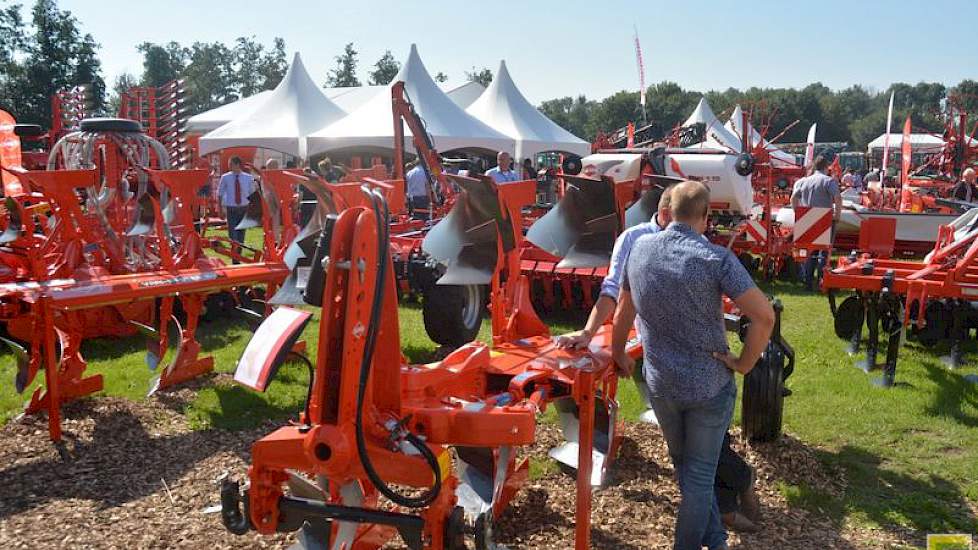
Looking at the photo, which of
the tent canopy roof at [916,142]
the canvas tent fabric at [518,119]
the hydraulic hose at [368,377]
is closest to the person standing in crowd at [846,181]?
the tent canopy roof at [916,142]

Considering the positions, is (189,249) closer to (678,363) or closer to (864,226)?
(678,363)

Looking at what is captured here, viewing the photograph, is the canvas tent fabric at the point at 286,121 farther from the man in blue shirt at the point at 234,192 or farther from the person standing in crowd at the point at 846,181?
the person standing in crowd at the point at 846,181

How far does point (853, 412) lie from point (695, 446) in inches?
118

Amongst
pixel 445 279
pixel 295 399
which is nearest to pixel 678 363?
pixel 445 279

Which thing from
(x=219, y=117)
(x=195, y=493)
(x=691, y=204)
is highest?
(x=219, y=117)

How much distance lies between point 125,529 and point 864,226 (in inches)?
253

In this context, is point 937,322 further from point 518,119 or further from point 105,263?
point 518,119

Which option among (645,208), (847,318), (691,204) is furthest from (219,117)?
(691,204)

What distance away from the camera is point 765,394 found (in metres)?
4.53

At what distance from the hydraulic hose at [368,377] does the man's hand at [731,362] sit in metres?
1.16

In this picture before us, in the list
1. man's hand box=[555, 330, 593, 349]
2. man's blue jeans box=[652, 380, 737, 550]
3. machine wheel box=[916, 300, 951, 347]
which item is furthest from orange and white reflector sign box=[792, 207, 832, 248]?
man's blue jeans box=[652, 380, 737, 550]

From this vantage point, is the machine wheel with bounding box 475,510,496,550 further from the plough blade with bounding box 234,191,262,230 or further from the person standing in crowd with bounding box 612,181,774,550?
the plough blade with bounding box 234,191,262,230

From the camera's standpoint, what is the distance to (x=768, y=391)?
453 centimetres

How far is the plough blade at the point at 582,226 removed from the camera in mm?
4871
